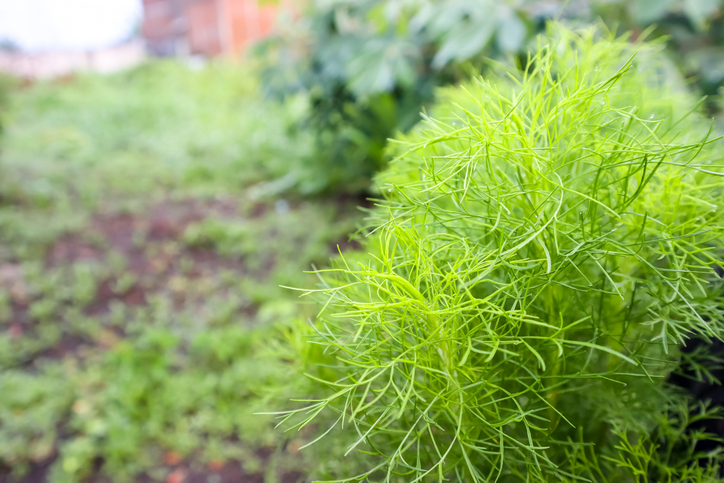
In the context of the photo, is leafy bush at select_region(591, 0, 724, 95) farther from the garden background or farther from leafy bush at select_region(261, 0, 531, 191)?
leafy bush at select_region(261, 0, 531, 191)

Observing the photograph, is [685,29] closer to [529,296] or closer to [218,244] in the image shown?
[529,296]

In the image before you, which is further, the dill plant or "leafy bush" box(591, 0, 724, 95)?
"leafy bush" box(591, 0, 724, 95)

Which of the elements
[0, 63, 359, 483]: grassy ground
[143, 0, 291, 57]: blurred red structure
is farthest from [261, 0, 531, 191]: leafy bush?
[143, 0, 291, 57]: blurred red structure

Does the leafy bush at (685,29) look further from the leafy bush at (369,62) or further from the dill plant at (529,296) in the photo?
the dill plant at (529,296)

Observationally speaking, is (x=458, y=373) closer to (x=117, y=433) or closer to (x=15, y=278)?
(x=117, y=433)

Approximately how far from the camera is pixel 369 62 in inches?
90.4

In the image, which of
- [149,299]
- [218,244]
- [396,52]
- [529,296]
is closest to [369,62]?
[396,52]

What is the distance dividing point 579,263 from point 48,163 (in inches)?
188

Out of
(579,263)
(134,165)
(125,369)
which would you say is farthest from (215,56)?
(579,263)

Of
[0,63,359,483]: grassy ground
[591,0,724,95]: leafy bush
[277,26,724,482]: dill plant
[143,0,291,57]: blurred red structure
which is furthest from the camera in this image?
[143,0,291,57]: blurred red structure

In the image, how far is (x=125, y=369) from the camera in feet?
6.16

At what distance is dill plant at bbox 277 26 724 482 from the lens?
480mm

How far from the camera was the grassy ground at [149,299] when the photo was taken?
1.55 meters

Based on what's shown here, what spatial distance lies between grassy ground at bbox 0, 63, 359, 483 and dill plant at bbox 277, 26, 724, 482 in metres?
0.28
